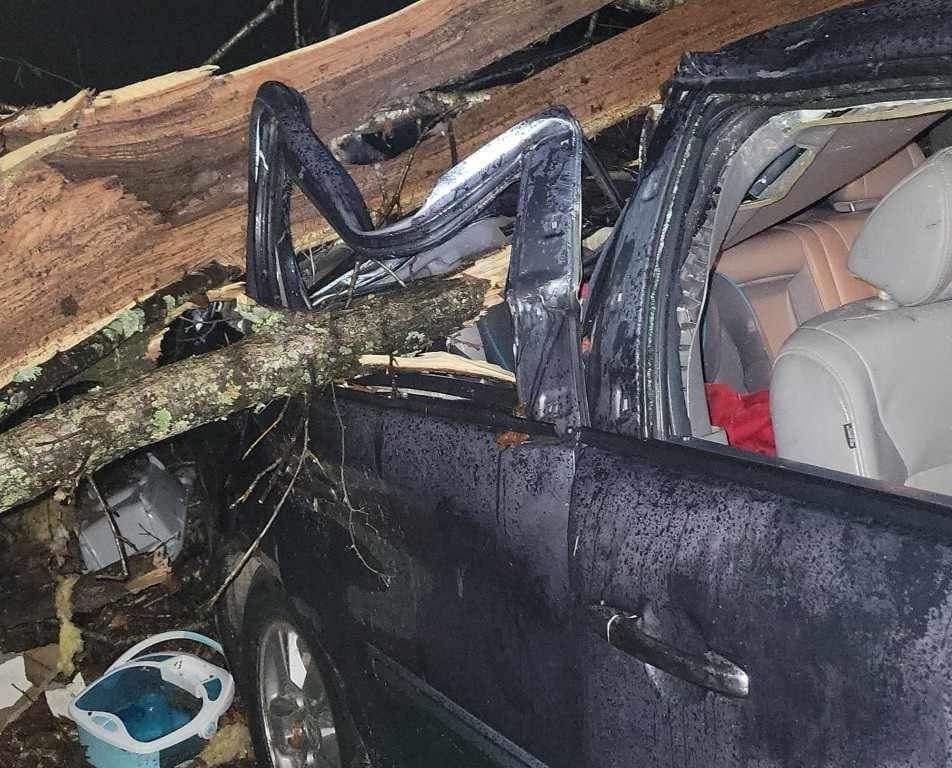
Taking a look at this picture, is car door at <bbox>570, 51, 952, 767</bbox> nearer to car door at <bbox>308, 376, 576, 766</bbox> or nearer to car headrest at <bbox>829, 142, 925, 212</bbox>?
car door at <bbox>308, 376, 576, 766</bbox>

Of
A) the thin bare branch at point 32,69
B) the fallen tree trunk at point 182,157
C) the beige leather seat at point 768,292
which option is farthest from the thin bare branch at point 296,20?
the beige leather seat at point 768,292

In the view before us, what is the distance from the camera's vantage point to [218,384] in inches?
77.9

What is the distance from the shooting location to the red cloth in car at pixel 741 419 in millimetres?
1920

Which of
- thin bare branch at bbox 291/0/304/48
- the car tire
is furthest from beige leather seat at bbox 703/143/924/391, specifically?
thin bare branch at bbox 291/0/304/48

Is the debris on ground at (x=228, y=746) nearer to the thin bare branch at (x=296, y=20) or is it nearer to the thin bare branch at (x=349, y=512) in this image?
the thin bare branch at (x=349, y=512)

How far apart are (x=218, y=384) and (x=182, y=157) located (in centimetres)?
88

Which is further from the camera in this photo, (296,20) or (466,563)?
(296,20)

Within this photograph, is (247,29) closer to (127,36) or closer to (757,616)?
(127,36)

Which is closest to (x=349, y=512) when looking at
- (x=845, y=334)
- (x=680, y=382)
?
(x=680, y=382)

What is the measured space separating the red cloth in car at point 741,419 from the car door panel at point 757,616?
640 mm

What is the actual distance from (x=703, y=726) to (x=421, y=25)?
2.26 m

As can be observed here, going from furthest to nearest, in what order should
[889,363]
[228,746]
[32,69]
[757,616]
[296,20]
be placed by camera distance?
[296,20], [32,69], [228,746], [889,363], [757,616]

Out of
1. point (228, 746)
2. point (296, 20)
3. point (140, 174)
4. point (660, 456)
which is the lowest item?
point (228, 746)

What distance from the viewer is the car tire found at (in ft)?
7.33
